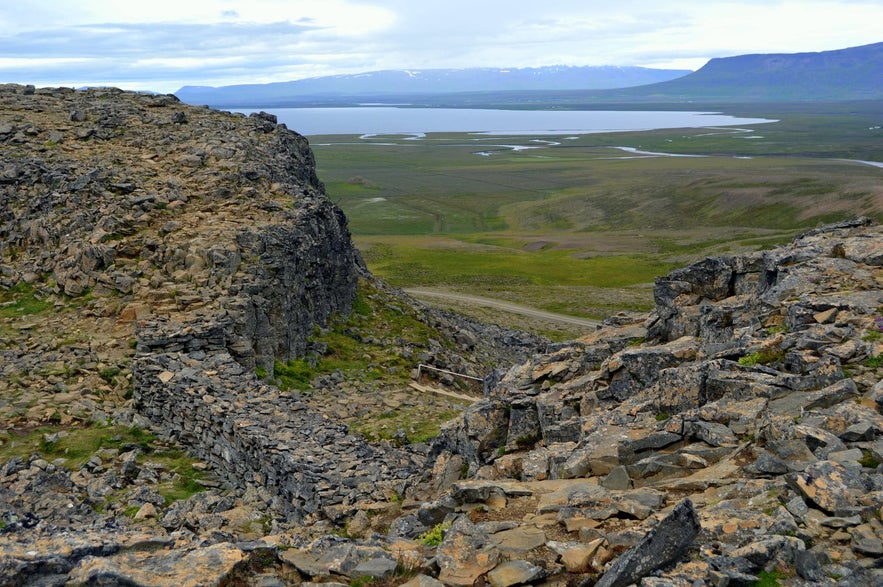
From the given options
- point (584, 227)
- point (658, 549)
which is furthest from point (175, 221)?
point (584, 227)

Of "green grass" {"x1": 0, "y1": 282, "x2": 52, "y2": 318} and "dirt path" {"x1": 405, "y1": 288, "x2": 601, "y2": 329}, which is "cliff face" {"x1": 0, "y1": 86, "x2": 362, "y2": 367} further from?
"dirt path" {"x1": 405, "y1": 288, "x2": 601, "y2": 329}

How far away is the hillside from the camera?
39.0ft

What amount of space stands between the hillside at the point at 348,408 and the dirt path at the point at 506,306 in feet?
84.6

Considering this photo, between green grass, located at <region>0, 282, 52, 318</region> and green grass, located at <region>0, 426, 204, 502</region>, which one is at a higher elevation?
green grass, located at <region>0, 282, 52, 318</region>

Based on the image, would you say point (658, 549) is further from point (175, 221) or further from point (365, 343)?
point (175, 221)

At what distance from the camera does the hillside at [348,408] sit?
11883 mm

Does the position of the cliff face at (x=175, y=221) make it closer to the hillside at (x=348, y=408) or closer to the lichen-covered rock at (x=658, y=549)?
the hillside at (x=348, y=408)

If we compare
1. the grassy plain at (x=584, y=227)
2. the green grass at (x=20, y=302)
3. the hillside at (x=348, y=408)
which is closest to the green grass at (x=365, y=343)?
the hillside at (x=348, y=408)

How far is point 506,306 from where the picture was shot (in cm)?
7419

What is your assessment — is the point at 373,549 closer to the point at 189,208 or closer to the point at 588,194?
the point at 189,208

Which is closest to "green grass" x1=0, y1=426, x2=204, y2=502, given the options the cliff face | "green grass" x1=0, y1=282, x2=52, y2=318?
the cliff face

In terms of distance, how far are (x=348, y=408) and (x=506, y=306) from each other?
4596cm

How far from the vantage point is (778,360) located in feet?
56.5

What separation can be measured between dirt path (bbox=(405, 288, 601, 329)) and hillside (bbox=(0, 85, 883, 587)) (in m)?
25.8
